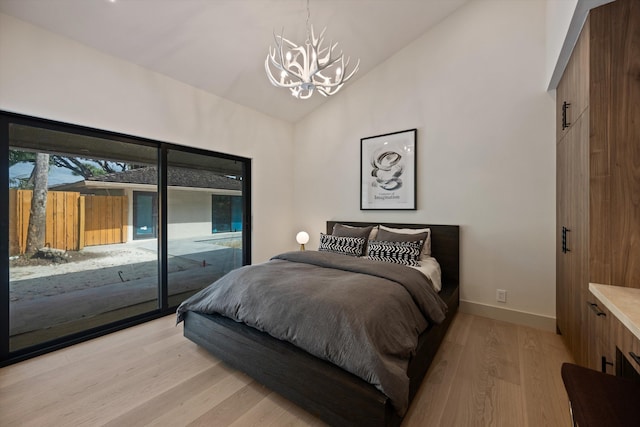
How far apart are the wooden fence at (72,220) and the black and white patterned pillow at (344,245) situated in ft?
7.47

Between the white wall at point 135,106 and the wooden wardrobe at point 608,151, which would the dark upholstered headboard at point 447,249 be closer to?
the wooden wardrobe at point 608,151

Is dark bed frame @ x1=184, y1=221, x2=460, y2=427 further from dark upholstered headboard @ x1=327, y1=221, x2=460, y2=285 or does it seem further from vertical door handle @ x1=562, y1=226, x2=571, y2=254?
vertical door handle @ x1=562, y1=226, x2=571, y2=254

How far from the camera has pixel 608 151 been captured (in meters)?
1.46

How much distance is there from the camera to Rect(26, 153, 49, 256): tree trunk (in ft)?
7.11

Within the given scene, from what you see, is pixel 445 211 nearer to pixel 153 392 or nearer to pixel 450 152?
pixel 450 152

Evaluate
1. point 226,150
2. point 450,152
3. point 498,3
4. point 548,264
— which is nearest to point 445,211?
point 450,152

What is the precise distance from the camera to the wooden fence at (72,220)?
2.10 m

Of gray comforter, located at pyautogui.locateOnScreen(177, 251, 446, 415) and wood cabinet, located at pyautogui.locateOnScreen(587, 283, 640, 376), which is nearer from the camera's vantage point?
wood cabinet, located at pyautogui.locateOnScreen(587, 283, 640, 376)

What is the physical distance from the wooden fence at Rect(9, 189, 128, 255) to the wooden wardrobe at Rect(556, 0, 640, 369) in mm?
3836

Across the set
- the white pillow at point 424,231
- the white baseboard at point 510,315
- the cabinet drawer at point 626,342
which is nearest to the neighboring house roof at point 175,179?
the white pillow at point 424,231

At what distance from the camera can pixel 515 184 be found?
8.73 ft

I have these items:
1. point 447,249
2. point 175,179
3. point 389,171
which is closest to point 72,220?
point 175,179

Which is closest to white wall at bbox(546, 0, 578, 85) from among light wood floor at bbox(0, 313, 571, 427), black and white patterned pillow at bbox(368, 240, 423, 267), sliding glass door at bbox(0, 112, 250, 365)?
black and white patterned pillow at bbox(368, 240, 423, 267)

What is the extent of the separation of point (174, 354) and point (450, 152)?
3.41 metres
